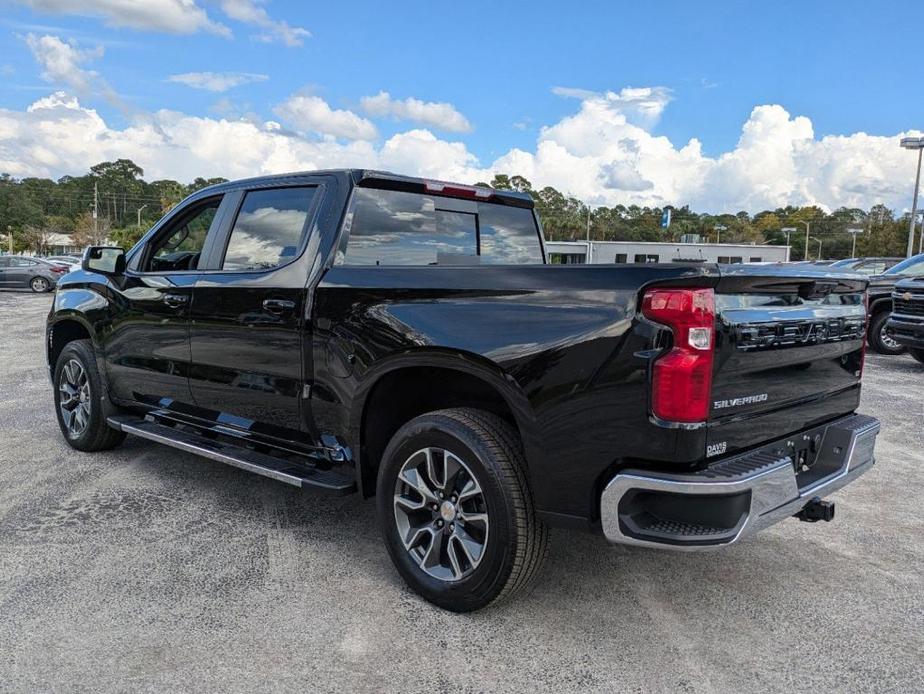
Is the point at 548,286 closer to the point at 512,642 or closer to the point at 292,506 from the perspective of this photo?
the point at 512,642

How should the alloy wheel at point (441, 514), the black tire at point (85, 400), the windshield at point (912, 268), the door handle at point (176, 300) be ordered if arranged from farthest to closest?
the windshield at point (912, 268)
the black tire at point (85, 400)
the door handle at point (176, 300)
the alloy wheel at point (441, 514)

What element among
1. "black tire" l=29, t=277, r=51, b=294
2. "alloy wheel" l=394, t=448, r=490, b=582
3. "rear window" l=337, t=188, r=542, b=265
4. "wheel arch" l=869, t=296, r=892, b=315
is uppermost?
"rear window" l=337, t=188, r=542, b=265

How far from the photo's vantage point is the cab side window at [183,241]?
4531mm

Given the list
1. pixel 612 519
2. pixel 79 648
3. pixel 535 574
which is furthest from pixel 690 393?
pixel 79 648

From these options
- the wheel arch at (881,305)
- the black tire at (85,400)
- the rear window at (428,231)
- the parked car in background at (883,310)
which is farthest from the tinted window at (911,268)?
the black tire at (85,400)

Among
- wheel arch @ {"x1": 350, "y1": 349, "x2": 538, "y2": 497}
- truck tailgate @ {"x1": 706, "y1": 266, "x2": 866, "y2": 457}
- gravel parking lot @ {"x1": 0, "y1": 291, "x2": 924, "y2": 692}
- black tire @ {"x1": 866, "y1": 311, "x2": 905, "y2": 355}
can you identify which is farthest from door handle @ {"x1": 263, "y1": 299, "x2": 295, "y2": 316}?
black tire @ {"x1": 866, "y1": 311, "x2": 905, "y2": 355}

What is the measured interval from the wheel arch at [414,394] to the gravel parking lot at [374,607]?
24.2 inches

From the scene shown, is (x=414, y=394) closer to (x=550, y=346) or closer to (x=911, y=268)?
(x=550, y=346)

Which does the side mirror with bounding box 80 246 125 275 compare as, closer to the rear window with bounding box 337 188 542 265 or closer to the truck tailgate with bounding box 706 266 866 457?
the rear window with bounding box 337 188 542 265

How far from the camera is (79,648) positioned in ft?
9.34

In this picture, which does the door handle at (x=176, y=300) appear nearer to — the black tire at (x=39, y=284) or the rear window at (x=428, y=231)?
the rear window at (x=428, y=231)

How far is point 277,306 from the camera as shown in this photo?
149 inches

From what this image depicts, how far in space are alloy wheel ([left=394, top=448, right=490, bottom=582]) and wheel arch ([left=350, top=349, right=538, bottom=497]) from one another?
31 centimetres

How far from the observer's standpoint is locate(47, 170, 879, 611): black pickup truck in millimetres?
2594
